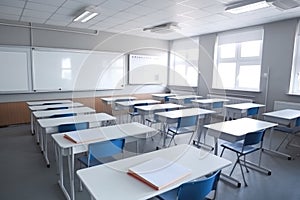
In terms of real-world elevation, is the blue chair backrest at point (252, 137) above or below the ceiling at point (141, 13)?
below

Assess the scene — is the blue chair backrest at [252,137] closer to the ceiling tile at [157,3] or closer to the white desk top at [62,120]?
the white desk top at [62,120]

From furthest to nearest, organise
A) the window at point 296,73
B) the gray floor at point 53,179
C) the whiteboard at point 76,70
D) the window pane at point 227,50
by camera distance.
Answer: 1. the window pane at point 227,50
2. the whiteboard at point 76,70
3. the window at point 296,73
4. the gray floor at point 53,179

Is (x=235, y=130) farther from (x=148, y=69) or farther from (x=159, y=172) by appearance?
(x=148, y=69)

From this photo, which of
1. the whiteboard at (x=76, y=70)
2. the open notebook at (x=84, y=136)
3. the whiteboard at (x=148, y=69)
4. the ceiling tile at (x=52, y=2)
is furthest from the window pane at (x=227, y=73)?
the open notebook at (x=84, y=136)

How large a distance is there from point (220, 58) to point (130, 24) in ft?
9.60

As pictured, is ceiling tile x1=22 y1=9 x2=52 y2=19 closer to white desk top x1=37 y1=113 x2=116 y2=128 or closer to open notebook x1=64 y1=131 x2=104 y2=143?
white desk top x1=37 y1=113 x2=116 y2=128

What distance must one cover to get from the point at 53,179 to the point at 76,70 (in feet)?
12.9

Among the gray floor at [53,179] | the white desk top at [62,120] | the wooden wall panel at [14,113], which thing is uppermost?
the white desk top at [62,120]

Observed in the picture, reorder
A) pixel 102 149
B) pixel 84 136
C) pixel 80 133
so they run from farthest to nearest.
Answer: pixel 80 133, pixel 84 136, pixel 102 149

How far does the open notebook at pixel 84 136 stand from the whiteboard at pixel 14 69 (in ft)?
12.6

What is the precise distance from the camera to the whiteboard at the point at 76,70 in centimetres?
542

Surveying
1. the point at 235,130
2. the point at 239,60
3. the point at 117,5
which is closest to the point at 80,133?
the point at 235,130

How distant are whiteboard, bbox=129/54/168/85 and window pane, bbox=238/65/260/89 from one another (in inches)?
111

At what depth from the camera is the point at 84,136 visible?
2.19 m
